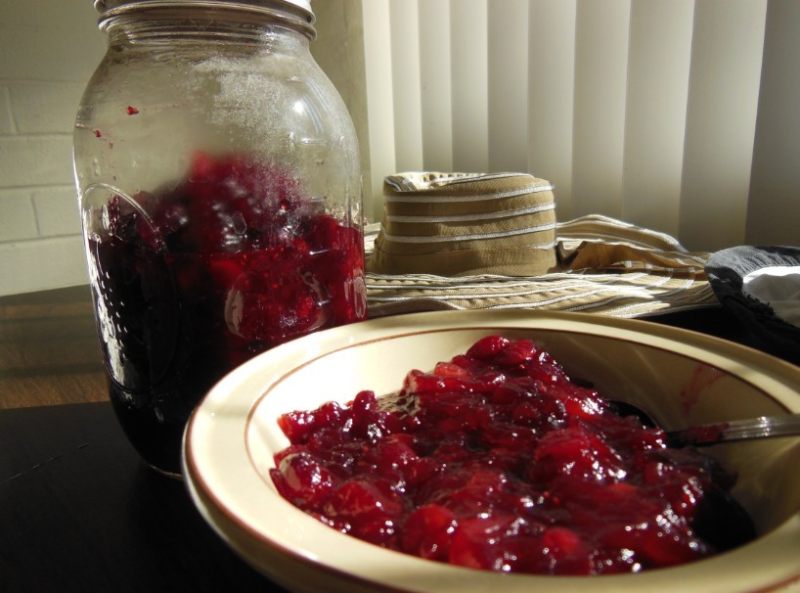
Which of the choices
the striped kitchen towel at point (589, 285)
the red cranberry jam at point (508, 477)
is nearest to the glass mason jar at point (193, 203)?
the red cranberry jam at point (508, 477)

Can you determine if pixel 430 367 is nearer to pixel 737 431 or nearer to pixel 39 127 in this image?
pixel 737 431

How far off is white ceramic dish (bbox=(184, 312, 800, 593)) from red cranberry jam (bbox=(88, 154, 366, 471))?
0.05m

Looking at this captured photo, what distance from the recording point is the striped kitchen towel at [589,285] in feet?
2.90

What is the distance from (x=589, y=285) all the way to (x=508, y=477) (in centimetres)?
64

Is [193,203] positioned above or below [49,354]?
above

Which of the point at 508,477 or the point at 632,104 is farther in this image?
the point at 632,104

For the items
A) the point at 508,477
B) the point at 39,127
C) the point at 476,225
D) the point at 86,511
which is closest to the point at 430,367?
the point at 508,477

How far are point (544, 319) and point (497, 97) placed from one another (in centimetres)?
137

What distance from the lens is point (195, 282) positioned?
49cm

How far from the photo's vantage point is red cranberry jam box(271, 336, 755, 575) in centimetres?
29

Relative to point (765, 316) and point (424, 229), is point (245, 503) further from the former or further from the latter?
point (424, 229)

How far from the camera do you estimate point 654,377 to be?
504 mm

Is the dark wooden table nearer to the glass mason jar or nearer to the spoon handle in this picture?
the glass mason jar

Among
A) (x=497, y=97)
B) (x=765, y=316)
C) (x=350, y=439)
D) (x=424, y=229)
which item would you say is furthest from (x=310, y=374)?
(x=497, y=97)
